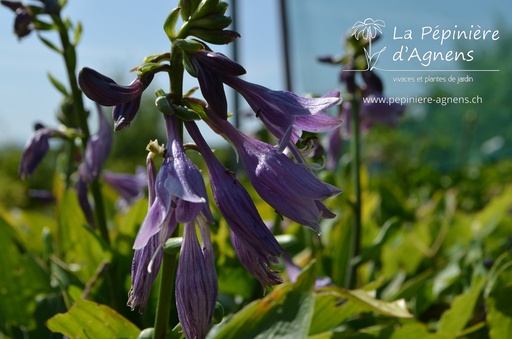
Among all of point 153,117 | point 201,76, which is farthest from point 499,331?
point 153,117

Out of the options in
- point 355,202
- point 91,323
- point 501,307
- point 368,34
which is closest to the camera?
point 91,323

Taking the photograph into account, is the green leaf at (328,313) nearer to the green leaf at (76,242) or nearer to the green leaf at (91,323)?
the green leaf at (91,323)

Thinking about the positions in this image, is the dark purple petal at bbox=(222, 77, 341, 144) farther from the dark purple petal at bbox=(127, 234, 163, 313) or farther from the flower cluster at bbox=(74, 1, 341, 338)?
the dark purple petal at bbox=(127, 234, 163, 313)

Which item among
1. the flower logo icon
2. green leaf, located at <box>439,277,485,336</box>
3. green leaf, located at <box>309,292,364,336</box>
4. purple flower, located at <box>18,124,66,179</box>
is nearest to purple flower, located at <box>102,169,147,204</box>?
purple flower, located at <box>18,124,66,179</box>

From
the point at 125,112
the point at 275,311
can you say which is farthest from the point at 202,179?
the point at 275,311

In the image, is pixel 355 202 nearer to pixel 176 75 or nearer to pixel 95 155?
pixel 95 155

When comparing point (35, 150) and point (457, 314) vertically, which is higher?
point (35, 150)
